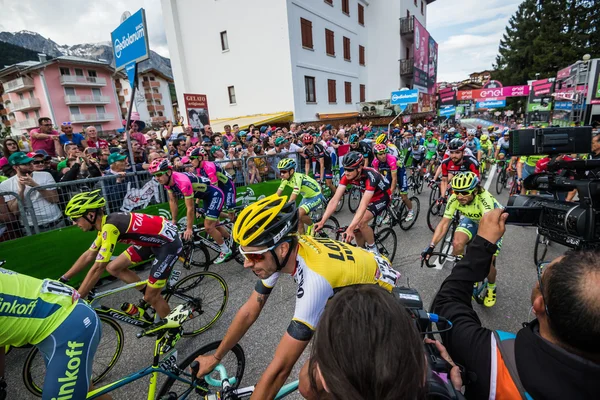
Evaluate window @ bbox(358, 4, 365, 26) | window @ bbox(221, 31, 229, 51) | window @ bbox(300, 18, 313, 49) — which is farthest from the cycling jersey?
window @ bbox(358, 4, 365, 26)

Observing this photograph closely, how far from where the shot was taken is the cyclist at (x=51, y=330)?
183 cm

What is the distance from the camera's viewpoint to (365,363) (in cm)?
76

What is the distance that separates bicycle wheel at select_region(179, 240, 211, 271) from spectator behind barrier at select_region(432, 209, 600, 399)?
4.34 metres

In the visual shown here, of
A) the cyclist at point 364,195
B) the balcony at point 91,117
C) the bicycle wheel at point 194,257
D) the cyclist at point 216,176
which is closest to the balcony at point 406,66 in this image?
the cyclist at point 216,176

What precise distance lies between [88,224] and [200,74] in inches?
874

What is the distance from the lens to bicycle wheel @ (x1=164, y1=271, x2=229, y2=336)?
3.55 meters

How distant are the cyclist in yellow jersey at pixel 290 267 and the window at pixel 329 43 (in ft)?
75.8

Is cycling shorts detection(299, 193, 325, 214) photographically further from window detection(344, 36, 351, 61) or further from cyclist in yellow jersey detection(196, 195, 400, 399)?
window detection(344, 36, 351, 61)

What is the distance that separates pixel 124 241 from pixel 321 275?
2566 millimetres

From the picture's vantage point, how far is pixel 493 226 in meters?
1.46

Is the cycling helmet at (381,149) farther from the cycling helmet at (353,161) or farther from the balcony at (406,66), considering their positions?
the balcony at (406,66)

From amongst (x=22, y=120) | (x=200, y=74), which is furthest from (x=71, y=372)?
(x=22, y=120)

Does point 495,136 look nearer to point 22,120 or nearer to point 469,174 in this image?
point 469,174

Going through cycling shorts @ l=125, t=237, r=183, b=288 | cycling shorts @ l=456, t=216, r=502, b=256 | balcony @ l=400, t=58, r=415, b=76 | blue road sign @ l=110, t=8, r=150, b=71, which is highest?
balcony @ l=400, t=58, r=415, b=76
